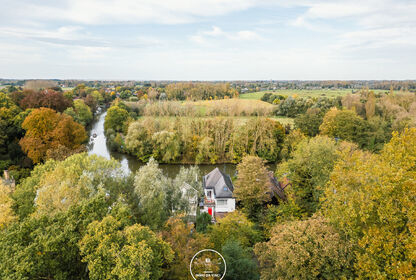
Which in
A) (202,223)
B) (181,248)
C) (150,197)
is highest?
(150,197)

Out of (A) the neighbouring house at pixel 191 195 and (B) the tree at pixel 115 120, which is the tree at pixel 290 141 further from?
(B) the tree at pixel 115 120

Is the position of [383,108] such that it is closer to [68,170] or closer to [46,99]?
[68,170]

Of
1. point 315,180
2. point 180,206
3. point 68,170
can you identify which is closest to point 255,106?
point 315,180

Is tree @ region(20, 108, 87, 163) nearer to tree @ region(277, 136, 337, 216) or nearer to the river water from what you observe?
the river water

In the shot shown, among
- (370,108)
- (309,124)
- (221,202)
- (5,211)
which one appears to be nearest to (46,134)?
(5,211)

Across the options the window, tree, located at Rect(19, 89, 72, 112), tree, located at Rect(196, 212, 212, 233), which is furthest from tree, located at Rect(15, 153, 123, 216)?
tree, located at Rect(19, 89, 72, 112)

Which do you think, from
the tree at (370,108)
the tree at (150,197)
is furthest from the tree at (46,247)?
the tree at (370,108)

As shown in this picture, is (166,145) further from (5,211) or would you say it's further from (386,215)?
(386,215)
